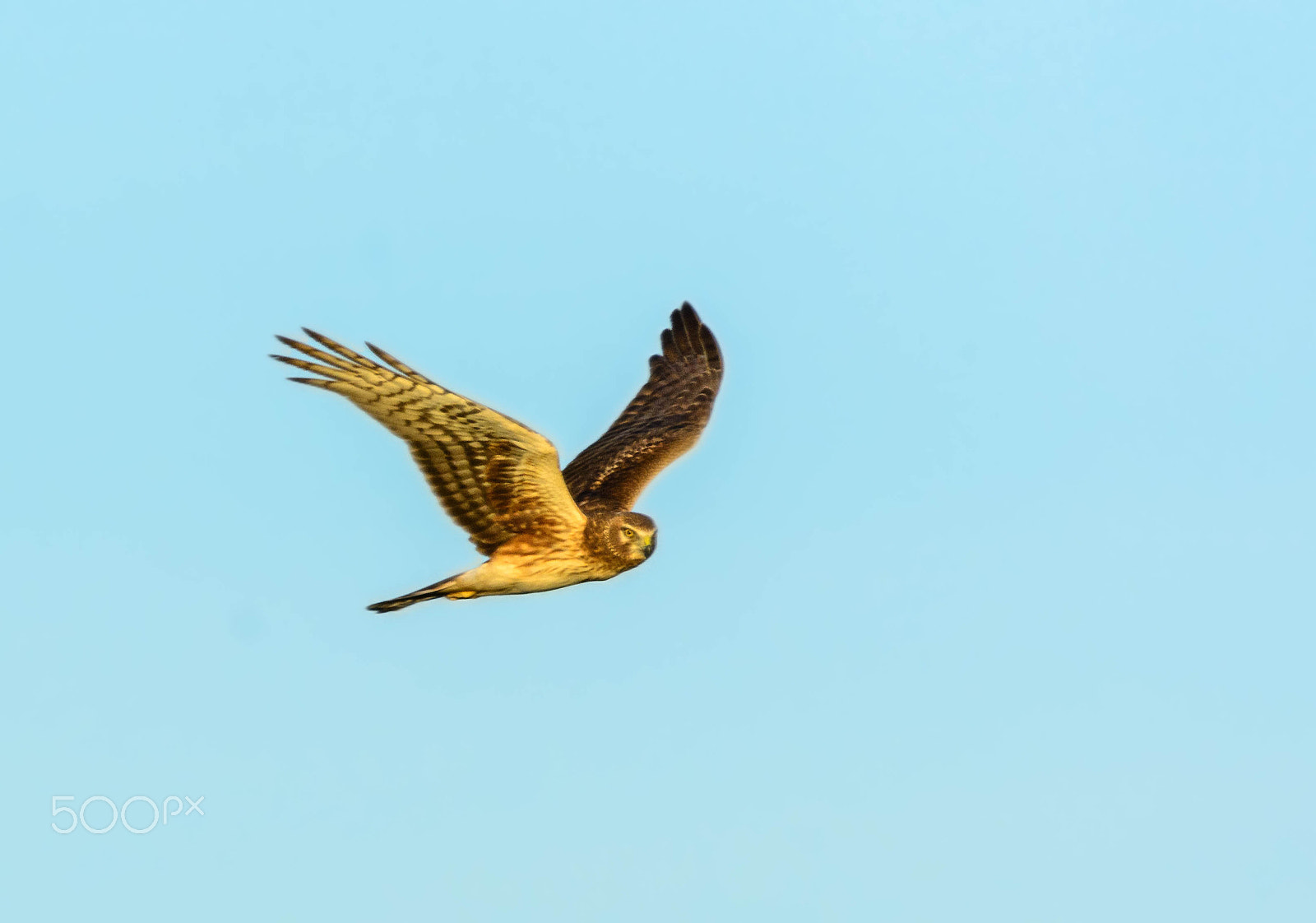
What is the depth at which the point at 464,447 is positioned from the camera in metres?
11.7

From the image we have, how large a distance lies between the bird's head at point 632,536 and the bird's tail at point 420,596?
1262 millimetres

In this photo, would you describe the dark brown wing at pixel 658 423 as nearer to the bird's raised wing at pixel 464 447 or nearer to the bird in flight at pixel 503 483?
the bird in flight at pixel 503 483

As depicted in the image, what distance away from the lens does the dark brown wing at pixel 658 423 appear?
1456 centimetres

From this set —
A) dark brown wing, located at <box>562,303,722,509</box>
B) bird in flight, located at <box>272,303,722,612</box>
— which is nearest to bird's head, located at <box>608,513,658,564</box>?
bird in flight, located at <box>272,303,722,612</box>

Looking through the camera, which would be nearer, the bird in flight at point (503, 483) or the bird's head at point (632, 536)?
the bird in flight at point (503, 483)

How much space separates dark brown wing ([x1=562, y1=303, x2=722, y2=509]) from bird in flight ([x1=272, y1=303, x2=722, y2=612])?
23 mm

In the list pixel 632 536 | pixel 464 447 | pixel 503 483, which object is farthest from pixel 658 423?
pixel 464 447

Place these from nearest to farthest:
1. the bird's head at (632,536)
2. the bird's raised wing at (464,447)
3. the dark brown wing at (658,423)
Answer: the bird's raised wing at (464,447)
the bird's head at (632,536)
the dark brown wing at (658,423)

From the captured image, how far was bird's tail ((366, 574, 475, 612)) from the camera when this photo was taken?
1241cm

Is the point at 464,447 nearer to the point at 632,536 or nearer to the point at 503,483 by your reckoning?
the point at 503,483

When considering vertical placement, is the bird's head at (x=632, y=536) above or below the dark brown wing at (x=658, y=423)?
below

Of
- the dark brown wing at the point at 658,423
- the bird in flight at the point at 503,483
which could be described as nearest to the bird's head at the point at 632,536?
the bird in flight at the point at 503,483

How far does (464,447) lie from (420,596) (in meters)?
1.46

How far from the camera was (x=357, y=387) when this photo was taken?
1117 cm
